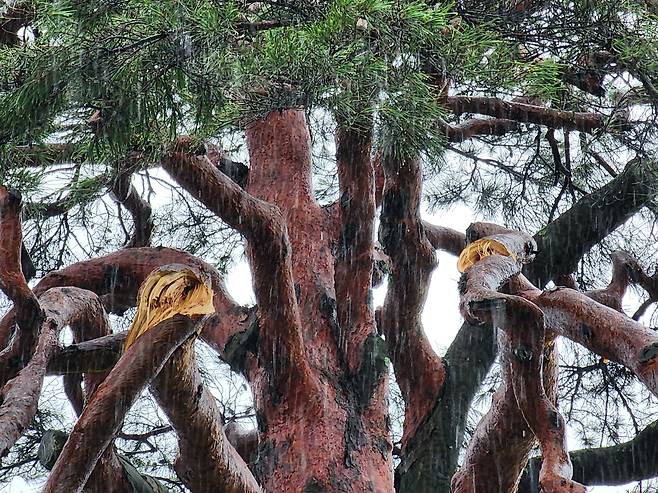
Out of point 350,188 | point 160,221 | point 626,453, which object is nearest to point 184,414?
point 350,188

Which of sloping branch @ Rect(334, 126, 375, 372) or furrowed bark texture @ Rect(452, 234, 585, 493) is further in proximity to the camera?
sloping branch @ Rect(334, 126, 375, 372)

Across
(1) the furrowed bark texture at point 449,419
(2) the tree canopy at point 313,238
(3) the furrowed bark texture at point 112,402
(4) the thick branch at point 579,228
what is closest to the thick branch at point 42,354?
(2) the tree canopy at point 313,238

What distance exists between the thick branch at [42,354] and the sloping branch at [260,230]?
32 centimetres

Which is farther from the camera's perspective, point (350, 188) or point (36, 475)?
point (36, 475)

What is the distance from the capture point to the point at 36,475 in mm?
2629

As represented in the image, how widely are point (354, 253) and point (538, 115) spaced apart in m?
0.54

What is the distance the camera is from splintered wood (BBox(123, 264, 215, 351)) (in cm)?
135

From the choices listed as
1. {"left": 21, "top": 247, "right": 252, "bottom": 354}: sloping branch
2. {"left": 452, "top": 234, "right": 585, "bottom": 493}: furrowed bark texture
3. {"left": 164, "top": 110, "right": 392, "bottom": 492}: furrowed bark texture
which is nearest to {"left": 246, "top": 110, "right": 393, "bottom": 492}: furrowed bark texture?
{"left": 164, "top": 110, "right": 392, "bottom": 492}: furrowed bark texture

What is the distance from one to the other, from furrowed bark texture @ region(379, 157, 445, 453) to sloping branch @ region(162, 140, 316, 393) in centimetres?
38

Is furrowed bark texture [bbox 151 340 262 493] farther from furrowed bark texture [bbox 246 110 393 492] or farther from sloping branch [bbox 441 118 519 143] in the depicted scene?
sloping branch [bbox 441 118 519 143]

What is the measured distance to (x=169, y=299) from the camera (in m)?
1.37

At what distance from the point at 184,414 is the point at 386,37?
69 centimetres

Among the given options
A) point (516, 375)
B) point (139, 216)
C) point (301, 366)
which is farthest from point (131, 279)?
point (516, 375)

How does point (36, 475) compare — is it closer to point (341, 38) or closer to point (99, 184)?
point (99, 184)
